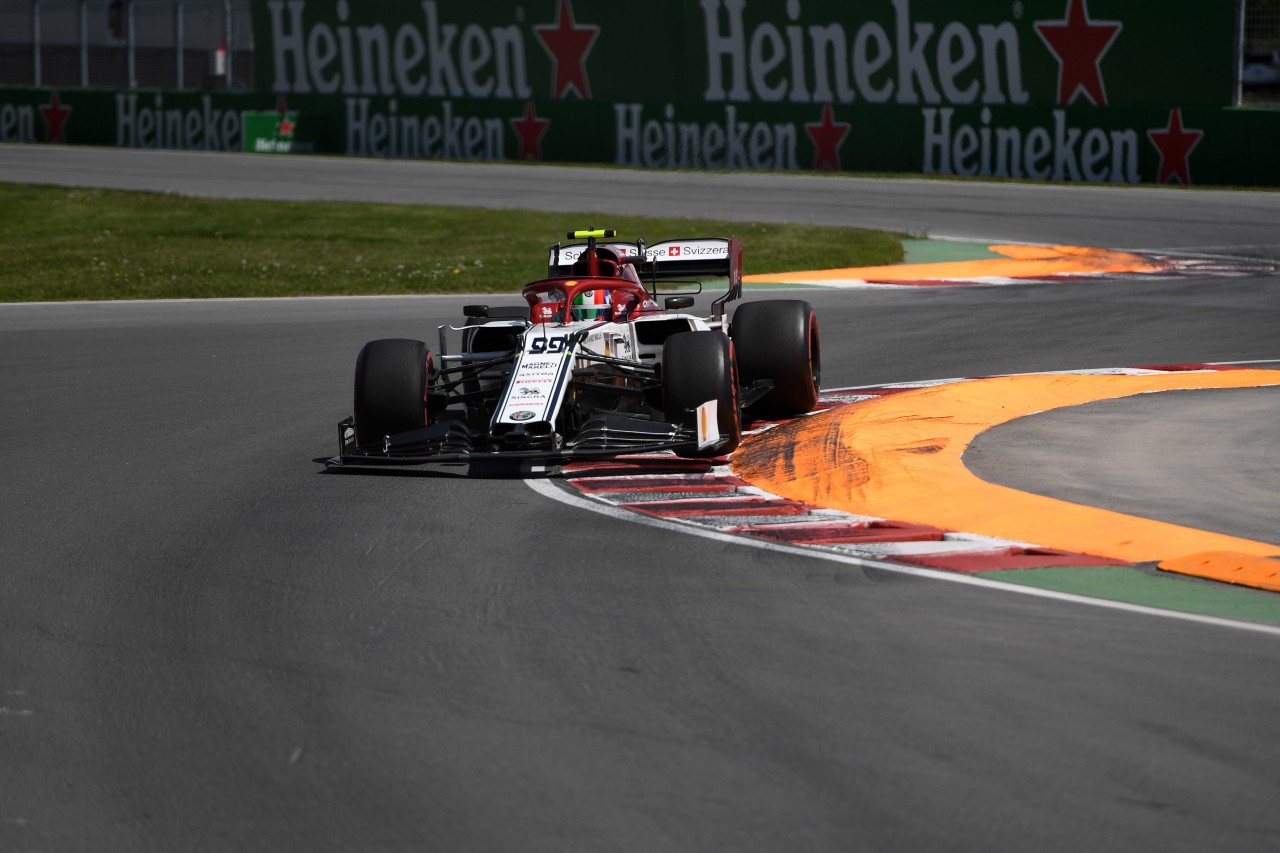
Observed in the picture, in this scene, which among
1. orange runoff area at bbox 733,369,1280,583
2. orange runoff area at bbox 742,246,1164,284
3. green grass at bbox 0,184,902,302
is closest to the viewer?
orange runoff area at bbox 733,369,1280,583

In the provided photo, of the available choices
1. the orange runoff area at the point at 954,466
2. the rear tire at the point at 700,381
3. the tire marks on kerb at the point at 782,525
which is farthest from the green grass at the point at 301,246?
the tire marks on kerb at the point at 782,525

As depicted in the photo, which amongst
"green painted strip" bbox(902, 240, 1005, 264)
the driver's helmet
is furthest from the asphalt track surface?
"green painted strip" bbox(902, 240, 1005, 264)

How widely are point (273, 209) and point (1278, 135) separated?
1568 centimetres

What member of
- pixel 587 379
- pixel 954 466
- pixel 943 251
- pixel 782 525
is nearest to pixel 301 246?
pixel 943 251

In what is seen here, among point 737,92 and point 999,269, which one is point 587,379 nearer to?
point 999,269

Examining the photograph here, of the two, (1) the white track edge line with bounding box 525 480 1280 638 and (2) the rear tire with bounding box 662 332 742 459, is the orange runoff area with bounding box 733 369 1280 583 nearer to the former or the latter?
(2) the rear tire with bounding box 662 332 742 459

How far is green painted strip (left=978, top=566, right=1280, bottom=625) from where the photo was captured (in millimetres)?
6566

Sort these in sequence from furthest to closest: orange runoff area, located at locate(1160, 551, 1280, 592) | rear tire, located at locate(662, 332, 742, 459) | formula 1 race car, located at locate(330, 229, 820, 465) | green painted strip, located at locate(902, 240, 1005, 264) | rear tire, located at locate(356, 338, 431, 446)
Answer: green painted strip, located at locate(902, 240, 1005, 264) < rear tire, located at locate(356, 338, 431, 446) < rear tire, located at locate(662, 332, 742, 459) < formula 1 race car, located at locate(330, 229, 820, 465) < orange runoff area, located at locate(1160, 551, 1280, 592)

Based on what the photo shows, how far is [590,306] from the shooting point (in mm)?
10773

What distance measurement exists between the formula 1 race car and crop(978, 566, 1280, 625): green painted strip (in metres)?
2.78

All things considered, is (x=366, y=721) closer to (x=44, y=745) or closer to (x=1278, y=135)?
(x=44, y=745)

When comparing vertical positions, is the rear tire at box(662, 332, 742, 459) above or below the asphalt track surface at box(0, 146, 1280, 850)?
above

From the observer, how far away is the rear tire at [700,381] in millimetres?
9703

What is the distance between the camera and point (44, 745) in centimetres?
521
